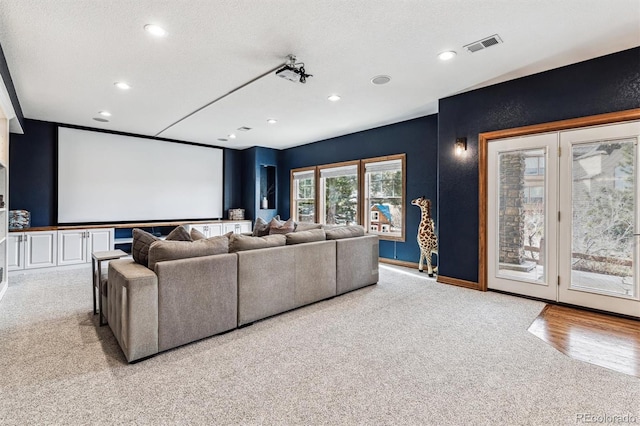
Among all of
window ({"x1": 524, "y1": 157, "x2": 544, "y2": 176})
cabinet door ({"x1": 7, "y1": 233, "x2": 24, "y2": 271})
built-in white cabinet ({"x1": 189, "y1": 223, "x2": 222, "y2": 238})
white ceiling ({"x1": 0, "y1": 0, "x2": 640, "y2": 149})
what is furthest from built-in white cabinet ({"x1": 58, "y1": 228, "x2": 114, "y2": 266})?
window ({"x1": 524, "y1": 157, "x2": 544, "y2": 176})

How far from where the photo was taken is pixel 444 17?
259cm

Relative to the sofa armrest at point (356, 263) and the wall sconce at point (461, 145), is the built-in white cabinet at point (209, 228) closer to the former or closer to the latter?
the sofa armrest at point (356, 263)

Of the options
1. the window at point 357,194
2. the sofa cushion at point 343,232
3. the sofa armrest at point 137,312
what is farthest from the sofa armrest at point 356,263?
the sofa armrest at point 137,312

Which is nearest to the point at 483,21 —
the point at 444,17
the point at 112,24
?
the point at 444,17

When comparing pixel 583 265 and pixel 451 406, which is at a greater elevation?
pixel 583 265

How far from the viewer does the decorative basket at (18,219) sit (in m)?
5.26

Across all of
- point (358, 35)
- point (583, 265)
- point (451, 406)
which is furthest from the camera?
point (583, 265)

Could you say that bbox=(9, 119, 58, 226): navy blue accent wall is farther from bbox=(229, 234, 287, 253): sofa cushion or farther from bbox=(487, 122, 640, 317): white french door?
bbox=(487, 122, 640, 317): white french door

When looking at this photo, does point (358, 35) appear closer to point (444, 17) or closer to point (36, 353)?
point (444, 17)

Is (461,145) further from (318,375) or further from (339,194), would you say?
(318,375)

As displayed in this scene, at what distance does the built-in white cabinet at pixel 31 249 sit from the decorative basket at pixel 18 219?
27 cm

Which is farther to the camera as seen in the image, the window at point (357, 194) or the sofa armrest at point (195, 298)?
the window at point (357, 194)

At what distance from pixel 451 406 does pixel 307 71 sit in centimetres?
341

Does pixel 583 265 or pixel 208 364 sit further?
pixel 583 265
